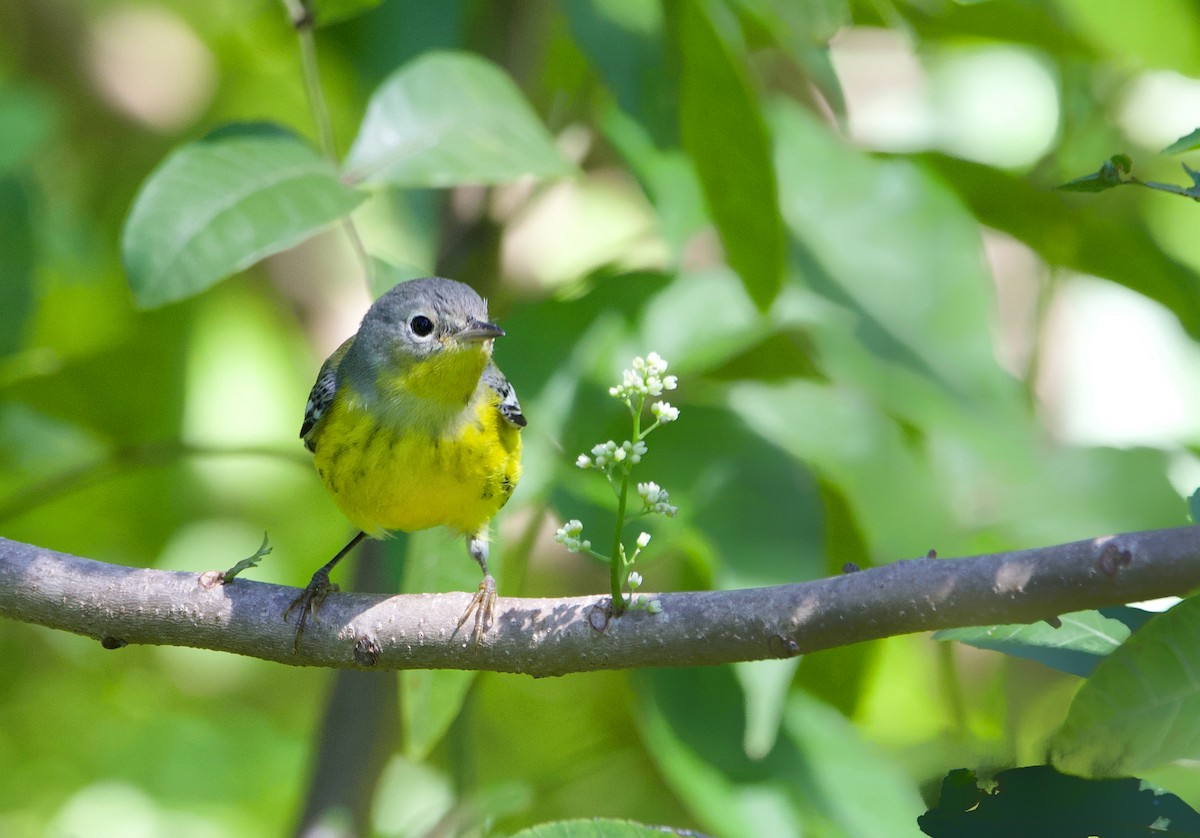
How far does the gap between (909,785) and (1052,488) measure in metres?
0.77

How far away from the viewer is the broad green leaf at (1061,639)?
1.36m

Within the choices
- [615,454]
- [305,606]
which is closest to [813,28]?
[615,454]

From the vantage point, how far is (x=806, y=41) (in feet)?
6.92

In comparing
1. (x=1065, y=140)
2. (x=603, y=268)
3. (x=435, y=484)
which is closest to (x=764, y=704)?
(x=435, y=484)

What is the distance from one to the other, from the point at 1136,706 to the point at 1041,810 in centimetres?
17

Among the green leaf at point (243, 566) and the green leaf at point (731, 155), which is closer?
the green leaf at point (243, 566)

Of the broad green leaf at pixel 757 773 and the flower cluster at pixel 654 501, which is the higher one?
the flower cluster at pixel 654 501

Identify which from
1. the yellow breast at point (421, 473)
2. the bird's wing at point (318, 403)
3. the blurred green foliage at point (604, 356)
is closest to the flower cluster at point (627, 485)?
the blurred green foliage at point (604, 356)

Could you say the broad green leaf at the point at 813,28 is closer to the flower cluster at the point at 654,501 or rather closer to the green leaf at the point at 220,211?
the green leaf at the point at 220,211

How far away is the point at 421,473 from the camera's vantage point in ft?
8.50

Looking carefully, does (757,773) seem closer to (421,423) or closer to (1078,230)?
(421,423)

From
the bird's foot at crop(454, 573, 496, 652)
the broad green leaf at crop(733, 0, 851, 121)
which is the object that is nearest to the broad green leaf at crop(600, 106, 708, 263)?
the broad green leaf at crop(733, 0, 851, 121)

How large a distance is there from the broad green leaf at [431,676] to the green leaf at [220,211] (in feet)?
2.09

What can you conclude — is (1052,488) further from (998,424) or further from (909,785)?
(909,785)
